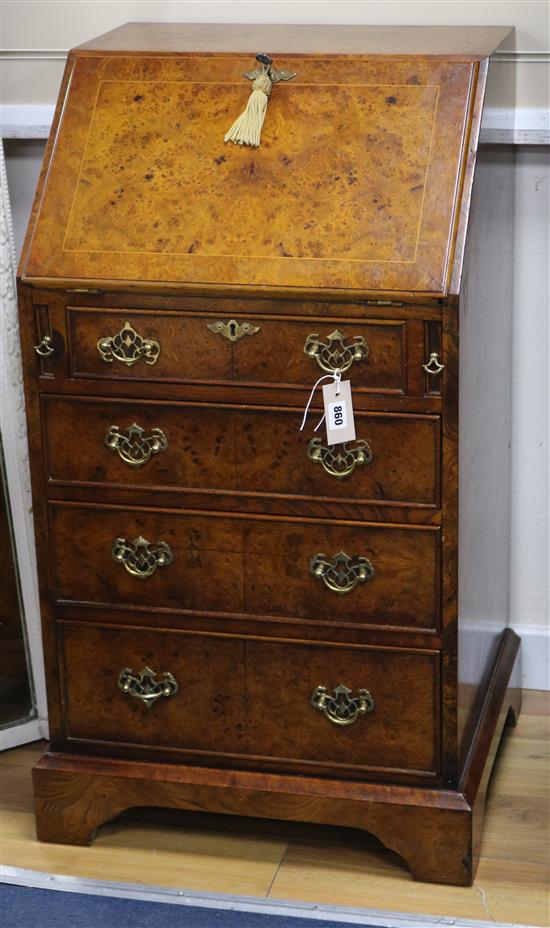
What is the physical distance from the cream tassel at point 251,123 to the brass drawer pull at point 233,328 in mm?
305

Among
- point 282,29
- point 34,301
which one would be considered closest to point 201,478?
point 34,301

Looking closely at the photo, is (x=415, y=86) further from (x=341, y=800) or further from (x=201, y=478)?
(x=341, y=800)

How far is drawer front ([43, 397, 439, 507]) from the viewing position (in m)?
2.16

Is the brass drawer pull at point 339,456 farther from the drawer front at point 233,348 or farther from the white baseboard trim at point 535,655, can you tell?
the white baseboard trim at point 535,655

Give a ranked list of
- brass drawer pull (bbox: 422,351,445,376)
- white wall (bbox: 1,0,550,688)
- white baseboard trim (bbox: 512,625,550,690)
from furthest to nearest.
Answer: white baseboard trim (bbox: 512,625,550,690) < white wall (bbox: 1,0,550,688) < brass drawer pull (bbox: 422,351,445,376)

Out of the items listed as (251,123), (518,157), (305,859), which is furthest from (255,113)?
(305,859)

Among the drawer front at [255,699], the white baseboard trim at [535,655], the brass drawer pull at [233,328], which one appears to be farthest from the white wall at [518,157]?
the brass drawer pull at [233,328]

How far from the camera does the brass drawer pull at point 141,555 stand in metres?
2.32

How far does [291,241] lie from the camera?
2.13 metres

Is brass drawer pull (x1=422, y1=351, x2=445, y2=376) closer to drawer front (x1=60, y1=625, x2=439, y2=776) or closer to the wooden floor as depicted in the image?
drawer front (x1=60, y1=625, x2=439, y2=776)

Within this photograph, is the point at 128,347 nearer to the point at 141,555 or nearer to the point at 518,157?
the point at 141,555

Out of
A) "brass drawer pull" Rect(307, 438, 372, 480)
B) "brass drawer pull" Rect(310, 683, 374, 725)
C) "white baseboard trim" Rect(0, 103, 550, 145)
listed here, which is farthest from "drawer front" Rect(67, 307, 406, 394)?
"brass drawer pull" Rect(310, 683, 374, 725)

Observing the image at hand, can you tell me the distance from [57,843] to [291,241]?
122 centimetres

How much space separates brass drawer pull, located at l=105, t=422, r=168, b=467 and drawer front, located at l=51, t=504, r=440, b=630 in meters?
0.10
